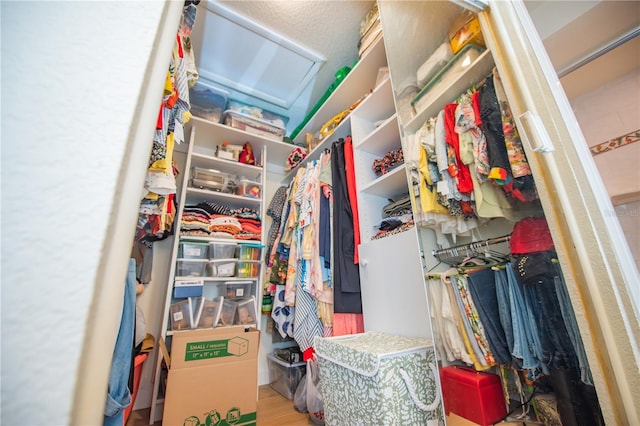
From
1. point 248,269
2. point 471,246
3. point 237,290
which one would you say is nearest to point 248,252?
point 248,269

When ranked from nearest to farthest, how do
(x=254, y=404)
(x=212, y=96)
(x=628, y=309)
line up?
(x=628, y=309) → (x=254, y=404) → (x=212, y=96)

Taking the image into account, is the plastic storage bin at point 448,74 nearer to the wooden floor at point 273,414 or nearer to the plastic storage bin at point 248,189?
the plastic storage bin at point 248,189

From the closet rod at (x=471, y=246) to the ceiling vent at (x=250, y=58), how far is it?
61.4 inches

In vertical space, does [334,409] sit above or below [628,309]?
below

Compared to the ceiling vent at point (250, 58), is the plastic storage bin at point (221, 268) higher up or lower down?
lower down

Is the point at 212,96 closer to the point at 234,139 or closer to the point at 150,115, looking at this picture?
the point at 234,139

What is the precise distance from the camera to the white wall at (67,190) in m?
0.17

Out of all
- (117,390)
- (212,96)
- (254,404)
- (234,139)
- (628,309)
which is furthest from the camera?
(234,139)

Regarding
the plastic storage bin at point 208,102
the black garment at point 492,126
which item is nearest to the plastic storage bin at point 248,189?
the plastic storage bin at point 208,102

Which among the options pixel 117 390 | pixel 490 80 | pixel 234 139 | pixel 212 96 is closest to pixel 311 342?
pixel 117 390

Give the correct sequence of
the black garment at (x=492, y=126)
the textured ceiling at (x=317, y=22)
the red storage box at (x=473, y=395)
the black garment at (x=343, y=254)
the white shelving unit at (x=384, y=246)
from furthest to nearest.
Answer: the textured ceiling at (x=317, y=22), the black garment at (x=343, y=254), the white shelving unit at (x=384, y=246), the black garment at (x=492, y=126), the red storage box at (x=473, y=395)

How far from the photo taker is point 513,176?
2.41 feet

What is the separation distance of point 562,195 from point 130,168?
78 cm

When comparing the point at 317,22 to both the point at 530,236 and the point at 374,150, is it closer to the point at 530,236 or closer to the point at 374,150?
the point at 374,150
